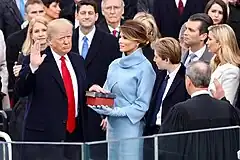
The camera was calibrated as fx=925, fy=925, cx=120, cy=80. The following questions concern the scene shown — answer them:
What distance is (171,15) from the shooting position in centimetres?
1309

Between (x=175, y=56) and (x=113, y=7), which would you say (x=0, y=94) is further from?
(x=175, y=56)

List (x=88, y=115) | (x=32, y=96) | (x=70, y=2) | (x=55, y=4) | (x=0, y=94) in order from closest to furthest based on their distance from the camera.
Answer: (x=32, y=96) → (x=88, y=115) → (x=0, y=94) → (x=55, y=4) → (x=70, y=2)

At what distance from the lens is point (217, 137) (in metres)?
8.66

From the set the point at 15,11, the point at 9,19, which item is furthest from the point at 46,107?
the point at 15,11

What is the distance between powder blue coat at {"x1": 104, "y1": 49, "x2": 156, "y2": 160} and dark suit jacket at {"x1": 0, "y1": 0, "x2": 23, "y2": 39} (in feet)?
12.3

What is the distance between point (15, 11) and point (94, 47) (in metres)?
2.40

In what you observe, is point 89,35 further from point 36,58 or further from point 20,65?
point 36,58

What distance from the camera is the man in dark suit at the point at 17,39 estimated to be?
12.1 m

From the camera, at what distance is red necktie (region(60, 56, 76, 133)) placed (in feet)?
30.8

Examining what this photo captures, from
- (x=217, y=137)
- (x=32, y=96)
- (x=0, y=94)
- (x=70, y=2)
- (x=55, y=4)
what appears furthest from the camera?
(x=70, y=2)

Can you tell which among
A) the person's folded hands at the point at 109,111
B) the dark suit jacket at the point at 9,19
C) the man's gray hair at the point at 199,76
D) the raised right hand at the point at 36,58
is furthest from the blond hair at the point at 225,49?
the dark suit jacket at the point at 9,19

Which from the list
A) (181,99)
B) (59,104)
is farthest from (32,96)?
(181,99)

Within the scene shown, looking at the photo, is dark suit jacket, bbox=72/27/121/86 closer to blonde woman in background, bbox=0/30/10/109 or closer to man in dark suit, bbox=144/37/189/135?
blonde woman in background, bbox=0/30/10/109

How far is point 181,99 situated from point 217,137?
4.16 ft
